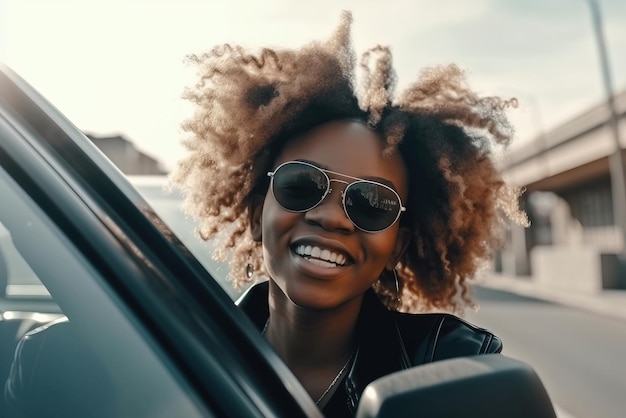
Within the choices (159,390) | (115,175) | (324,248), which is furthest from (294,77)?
(159,390)

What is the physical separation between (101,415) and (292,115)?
1295 millimetres

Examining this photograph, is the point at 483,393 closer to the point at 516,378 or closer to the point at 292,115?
the point at 516,378

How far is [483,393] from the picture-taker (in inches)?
38.0

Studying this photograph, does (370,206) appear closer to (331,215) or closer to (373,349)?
(331,215)

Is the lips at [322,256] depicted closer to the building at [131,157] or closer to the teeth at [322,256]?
the teeth at [322,256]

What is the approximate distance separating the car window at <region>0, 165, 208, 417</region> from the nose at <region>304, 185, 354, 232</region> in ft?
2.89

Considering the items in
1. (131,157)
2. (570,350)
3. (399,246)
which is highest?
(399,246)

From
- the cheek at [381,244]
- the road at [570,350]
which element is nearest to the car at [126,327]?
the cheek at [381,244]

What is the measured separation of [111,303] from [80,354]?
10 centimetres

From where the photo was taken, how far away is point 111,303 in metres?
1.04

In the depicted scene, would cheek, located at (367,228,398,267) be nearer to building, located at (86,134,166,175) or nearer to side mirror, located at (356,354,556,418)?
side mirror, located at (356,354,556,418)

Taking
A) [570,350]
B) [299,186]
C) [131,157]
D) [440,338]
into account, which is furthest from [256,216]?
[570,350]

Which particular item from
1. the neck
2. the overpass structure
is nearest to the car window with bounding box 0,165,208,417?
the neck

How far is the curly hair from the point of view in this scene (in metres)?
2.22
